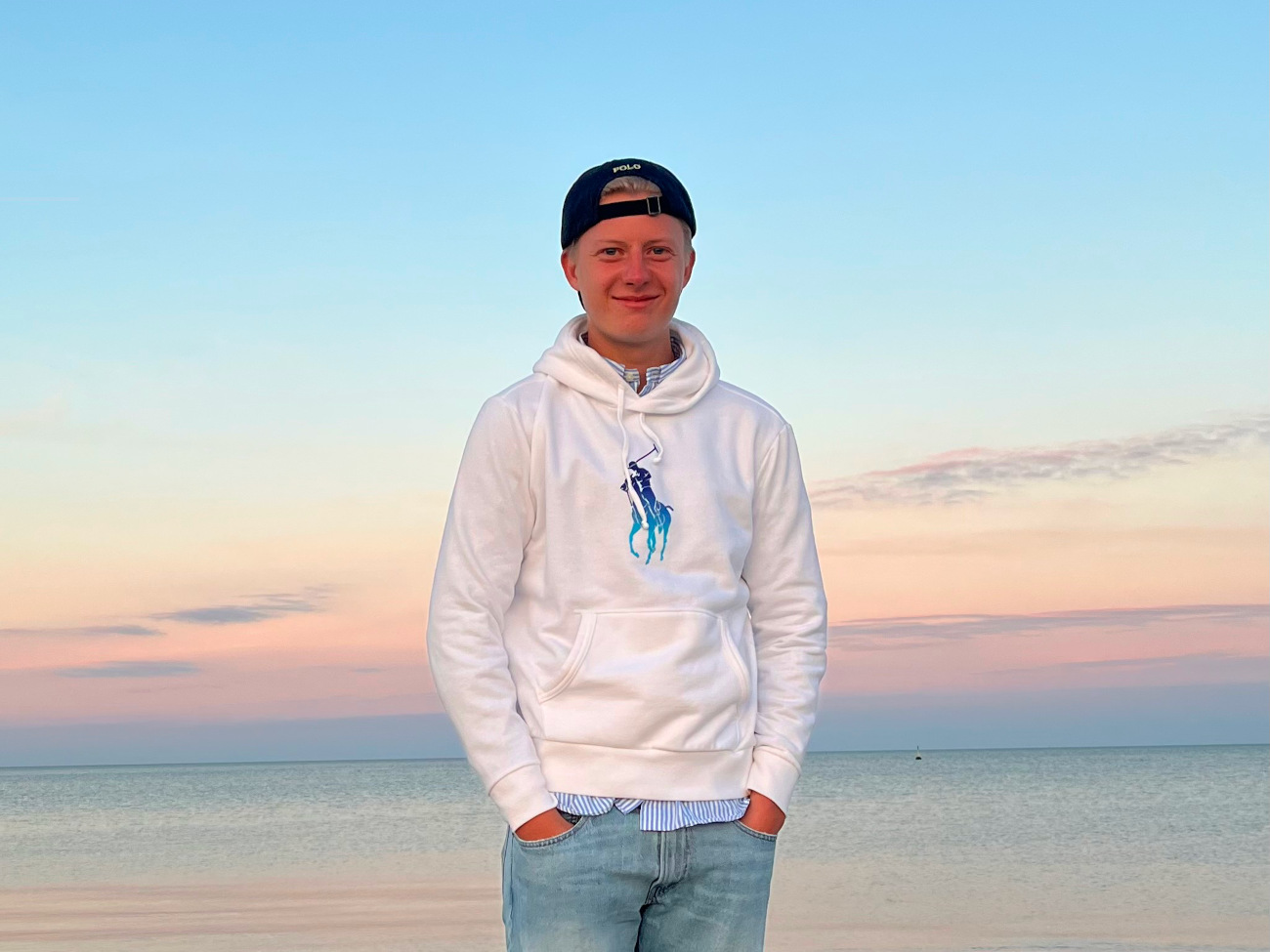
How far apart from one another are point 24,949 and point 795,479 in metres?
9.00

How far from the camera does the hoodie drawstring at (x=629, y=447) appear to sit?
2.36 metres

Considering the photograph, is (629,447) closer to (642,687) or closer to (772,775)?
(642,687)

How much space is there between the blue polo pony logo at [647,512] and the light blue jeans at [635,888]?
47cm

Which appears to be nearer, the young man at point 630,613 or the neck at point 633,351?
the young man at point 630,613

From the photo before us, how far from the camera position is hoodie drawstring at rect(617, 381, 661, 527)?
2.36 meters

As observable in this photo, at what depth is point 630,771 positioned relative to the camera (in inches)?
87.2

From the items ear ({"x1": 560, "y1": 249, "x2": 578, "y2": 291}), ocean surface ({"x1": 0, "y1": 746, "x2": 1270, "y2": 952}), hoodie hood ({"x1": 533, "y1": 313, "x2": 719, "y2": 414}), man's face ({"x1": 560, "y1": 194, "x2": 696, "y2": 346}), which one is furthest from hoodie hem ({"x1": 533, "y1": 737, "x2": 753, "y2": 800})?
ocean surface ({"x1": 0, "y1": 746, "x2": 1270, "y2": 952})

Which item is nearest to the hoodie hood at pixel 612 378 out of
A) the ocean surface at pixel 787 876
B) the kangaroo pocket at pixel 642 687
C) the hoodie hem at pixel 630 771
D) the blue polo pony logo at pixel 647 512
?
the blue polo pony logo at pixel 647 512

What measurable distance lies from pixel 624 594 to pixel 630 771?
1.01 ft

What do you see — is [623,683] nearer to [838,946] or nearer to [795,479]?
[795,479]

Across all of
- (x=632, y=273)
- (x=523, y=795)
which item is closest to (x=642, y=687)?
(x=523, y=795)

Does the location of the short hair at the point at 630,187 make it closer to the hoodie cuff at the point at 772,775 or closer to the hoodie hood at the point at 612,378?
the hoodie hood at the point at 612,378

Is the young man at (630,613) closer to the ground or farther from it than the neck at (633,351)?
closer to the ground

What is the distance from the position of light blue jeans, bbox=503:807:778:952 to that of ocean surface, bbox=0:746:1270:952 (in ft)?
24.6
